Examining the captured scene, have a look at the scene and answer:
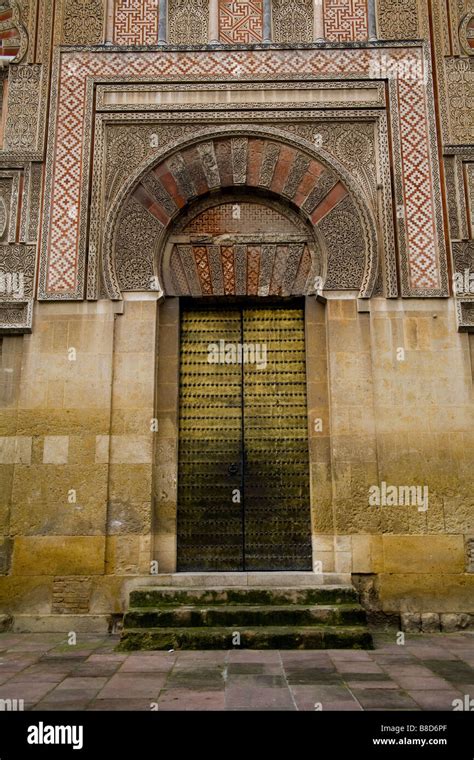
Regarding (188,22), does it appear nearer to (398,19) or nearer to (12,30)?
(12,30)

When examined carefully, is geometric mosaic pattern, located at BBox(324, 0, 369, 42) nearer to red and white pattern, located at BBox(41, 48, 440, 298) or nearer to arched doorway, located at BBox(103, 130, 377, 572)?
red and white pattern, located at BBox(41, 48, 440, 298)

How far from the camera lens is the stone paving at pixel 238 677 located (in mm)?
3820

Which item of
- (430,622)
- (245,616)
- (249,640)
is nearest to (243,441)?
(245,616)

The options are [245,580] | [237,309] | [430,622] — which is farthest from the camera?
[237,309]

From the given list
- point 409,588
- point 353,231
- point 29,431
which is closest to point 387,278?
point 353,231

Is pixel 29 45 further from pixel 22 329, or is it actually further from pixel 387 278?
pixel 387 278

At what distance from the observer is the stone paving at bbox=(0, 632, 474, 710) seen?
382cm

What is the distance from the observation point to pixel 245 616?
583 cm

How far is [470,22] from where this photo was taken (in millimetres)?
7742

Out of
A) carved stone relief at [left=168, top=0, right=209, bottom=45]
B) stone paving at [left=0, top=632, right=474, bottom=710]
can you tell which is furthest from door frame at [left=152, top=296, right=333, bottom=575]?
carved stone relief at [left=168, top=0, right=209, bottom=45]

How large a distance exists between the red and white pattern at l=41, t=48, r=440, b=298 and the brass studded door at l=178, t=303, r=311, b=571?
1546 mm

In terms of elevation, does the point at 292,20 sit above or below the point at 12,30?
above

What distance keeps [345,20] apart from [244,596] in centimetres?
700

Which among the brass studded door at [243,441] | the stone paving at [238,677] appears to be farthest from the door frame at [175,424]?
A: the stone paving at [238,677]
